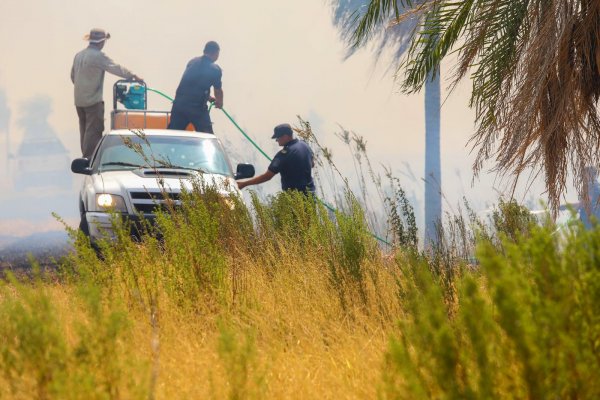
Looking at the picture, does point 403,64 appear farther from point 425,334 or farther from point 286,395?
point 425,334

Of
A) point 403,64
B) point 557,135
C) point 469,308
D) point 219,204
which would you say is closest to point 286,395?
point 469,308

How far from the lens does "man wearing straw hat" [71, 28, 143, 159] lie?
53.9ft

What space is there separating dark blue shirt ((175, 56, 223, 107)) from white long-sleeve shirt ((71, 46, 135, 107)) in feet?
2.78

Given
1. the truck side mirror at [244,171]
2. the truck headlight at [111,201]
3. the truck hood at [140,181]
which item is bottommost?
the truck headlight at [111,201]

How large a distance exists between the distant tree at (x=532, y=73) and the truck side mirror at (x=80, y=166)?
386 centimetres

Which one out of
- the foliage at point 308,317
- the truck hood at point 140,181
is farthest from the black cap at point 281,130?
the foliage at point 308,317

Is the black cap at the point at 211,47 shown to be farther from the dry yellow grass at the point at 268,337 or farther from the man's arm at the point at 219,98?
the dry yellow grass at the point at 268,337

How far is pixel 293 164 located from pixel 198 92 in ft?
11.2

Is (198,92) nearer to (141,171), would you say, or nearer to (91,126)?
(91,126)

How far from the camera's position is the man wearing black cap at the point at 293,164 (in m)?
13.2

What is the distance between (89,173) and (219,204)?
353cm

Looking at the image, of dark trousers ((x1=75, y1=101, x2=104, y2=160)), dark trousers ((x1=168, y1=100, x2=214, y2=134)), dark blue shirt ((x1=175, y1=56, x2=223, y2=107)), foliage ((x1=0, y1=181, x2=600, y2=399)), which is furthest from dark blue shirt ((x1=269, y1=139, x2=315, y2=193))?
dark trousers ((x1=75, y1=101, x2=104, y2=160))

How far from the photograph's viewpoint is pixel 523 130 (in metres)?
9.52

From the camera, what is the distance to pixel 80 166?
12.6m
